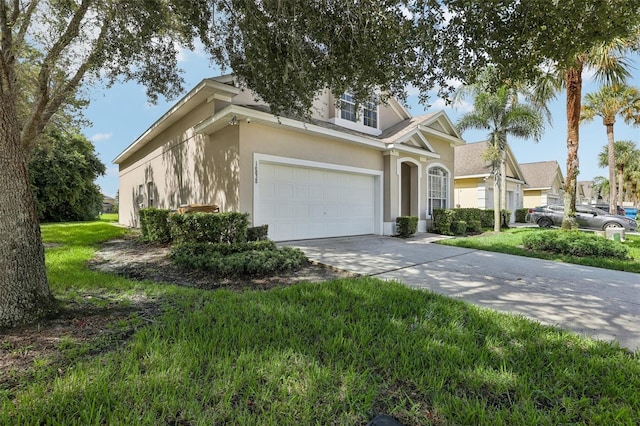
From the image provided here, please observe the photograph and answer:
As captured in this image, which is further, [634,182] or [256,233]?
[634,182]

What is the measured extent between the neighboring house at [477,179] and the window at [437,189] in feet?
19.3

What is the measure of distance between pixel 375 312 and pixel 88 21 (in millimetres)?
8238

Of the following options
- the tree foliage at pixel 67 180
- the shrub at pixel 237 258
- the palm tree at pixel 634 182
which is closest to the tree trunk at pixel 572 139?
the shrub at pixel 237 258

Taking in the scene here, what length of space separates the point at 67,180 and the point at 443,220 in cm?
2848

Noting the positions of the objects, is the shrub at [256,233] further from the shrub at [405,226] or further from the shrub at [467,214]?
the shrub at [467,214]

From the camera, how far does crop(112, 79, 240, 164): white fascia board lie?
28.7ft

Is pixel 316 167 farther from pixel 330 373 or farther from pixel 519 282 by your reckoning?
pixel 330 373

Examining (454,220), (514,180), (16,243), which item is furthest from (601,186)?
(16,243)

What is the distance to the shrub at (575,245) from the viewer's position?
310 inches

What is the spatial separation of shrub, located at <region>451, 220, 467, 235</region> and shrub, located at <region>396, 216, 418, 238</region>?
2.87 meters

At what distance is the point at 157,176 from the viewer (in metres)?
14.1

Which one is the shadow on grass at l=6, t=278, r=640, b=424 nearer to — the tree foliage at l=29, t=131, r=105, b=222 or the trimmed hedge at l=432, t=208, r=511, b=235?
the trimmed hedge at l=432, t=208, r=511, b=235

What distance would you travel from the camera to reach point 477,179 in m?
21.0

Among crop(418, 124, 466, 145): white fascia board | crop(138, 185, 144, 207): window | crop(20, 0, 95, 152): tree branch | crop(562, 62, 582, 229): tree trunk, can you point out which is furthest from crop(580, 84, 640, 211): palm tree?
crop(138, 185, 144, 207): window
